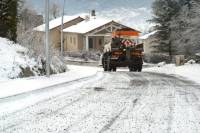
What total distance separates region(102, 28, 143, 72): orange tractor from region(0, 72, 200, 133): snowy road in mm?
16059

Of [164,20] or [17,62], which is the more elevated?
[164,20]

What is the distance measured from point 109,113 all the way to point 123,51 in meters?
21.4

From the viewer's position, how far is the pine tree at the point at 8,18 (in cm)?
2173

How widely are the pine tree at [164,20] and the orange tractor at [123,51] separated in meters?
29.3

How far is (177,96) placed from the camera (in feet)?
49.4

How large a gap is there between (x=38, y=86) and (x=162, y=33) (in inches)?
1923

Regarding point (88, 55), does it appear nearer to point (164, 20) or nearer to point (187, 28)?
point (164, 20)

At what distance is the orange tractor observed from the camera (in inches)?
1287

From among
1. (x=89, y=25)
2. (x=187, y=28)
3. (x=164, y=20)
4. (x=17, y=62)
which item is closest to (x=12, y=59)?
(x=17, y=62)

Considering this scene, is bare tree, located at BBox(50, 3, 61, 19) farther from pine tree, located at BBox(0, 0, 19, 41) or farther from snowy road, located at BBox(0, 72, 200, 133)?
A: snowy road, located at BBox(0, 72, 200, 133)

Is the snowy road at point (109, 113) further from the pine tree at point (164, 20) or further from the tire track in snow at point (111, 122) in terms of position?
the pine tree at point (164, 20)

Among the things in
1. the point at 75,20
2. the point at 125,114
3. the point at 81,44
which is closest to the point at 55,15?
the point at 75,20

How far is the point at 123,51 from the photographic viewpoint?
108 feet

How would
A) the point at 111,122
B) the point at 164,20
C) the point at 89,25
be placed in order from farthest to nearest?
1. the point at 89,25
2. the point at 164,20
3. the point at 111,122
